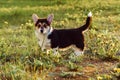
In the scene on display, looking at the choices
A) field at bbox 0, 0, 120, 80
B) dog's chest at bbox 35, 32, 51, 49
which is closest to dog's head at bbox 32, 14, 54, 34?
dog's chest at bbox 35, 32, 51, 49

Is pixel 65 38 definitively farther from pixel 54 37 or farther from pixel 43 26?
pixel 43 26

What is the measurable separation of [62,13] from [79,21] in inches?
74.2

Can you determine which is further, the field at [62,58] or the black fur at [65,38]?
the black fur at [65,38]

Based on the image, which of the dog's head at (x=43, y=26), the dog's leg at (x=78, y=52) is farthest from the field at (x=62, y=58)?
the dog's head at (x=43, y=26)

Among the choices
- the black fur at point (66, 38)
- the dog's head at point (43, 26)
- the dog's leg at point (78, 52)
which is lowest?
the dog's leg at point (78, 52)

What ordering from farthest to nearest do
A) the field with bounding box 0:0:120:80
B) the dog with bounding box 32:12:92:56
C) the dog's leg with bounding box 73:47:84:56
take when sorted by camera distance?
the dog's leg with bounding box 73:47:84:56 < the dog with bounding box 32:12:92:56 < the field with bounding box 0:0:120:80

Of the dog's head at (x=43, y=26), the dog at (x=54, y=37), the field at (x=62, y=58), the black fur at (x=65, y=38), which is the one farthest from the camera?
the black fur at (x=65, y=38)

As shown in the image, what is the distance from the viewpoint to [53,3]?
17438mm

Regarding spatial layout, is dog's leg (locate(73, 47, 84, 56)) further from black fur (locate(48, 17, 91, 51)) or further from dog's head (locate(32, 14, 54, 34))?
dog's head (locate(32, 14, 54, 34))

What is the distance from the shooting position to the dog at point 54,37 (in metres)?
7.81

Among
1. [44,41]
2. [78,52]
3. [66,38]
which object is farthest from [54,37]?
[78,52]

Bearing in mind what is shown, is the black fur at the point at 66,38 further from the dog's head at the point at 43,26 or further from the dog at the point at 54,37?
the dog's head at the point at 43,26

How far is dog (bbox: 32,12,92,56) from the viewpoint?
7.81 meters

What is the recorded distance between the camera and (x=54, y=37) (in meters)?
7.91
